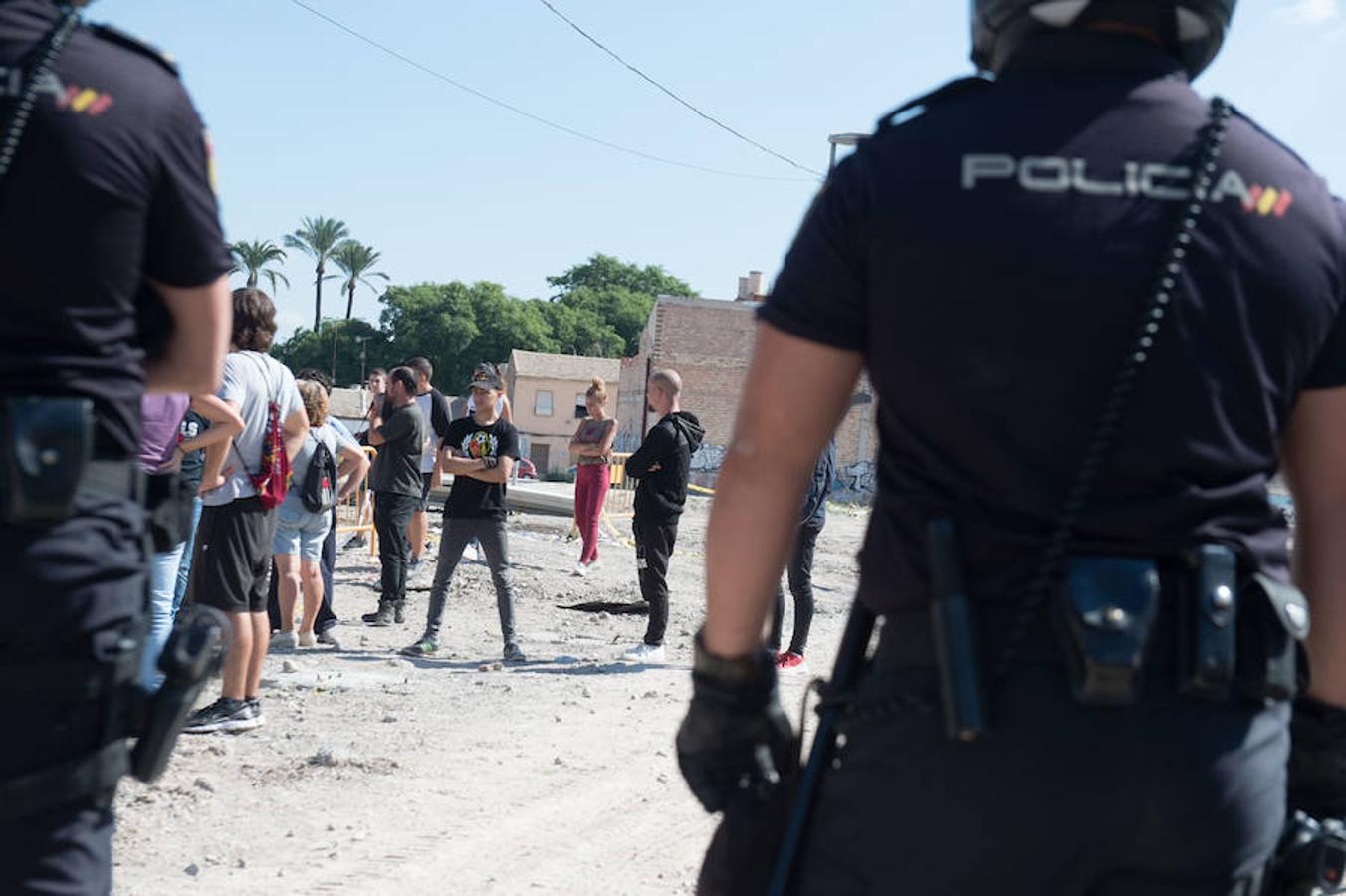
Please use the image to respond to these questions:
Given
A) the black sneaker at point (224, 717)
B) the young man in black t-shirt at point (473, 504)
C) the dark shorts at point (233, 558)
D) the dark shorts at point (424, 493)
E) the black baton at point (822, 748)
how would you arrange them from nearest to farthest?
the black baton at point (822, 748), the dark shorts at point (233, 558), the black sneaker at point (224, 717), the young man in black t-shirt at point (473, 504), the dark shorts at point (424, 493)

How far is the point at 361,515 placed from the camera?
50.6 ft

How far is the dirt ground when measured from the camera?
16.3ft

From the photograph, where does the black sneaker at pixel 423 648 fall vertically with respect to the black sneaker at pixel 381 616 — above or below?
above

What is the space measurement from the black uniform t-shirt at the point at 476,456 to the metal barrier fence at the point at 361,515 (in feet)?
15.2

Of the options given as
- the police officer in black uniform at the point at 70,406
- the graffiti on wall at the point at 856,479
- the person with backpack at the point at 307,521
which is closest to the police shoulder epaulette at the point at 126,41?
the police officer in black uniform at the point at 70,406

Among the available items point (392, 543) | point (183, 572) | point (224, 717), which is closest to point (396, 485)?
point (392, 543)

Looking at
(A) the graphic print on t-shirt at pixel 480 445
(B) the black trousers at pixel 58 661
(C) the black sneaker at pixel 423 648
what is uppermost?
(B) the black trousers at pixel 58 661

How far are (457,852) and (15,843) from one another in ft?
10.9

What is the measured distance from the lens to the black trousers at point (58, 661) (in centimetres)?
204

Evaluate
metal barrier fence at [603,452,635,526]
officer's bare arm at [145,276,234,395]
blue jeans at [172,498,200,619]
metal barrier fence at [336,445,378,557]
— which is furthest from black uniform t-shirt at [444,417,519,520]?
metal barrier fence at [603,452,635,526]

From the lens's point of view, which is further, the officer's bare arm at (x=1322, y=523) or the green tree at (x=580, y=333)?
the green tree at (x=580, y=333)

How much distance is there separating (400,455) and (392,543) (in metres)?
0.72

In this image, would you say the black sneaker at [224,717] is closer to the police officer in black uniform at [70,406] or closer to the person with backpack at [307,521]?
the person with backpack at [307,521]

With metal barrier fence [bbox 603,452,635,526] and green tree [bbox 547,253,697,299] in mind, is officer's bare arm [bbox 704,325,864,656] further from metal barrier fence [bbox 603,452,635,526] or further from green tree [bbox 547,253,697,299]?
green tree [bbox 547,253,697,299]
